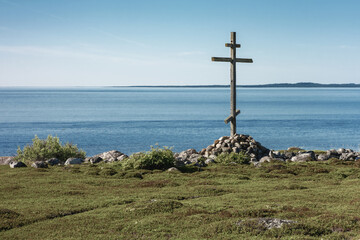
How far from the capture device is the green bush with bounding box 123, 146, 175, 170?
968 inches

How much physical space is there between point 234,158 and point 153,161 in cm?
593

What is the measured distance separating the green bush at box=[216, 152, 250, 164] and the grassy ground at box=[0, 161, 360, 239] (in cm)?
234

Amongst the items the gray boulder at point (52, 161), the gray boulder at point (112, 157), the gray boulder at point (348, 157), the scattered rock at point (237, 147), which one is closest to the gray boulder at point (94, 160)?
the gray boulder at point (112, 157)

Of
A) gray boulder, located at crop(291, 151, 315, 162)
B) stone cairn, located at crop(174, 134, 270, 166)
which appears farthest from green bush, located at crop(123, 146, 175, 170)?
gray boulder, located at crop(291, 151, 315, 162)

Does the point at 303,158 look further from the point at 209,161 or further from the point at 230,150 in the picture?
the point at 209,161

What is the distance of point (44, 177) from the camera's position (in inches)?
856

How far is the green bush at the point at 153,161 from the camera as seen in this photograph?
80.6 ft

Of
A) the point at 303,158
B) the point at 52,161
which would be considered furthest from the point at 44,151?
the point at 303,158

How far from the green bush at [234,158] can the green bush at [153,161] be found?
389 centimetres

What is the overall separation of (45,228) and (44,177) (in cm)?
962

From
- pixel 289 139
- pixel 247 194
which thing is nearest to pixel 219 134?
pixel 289 139

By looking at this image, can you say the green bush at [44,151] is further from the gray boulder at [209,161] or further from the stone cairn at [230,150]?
the gray boulder at [209,161]

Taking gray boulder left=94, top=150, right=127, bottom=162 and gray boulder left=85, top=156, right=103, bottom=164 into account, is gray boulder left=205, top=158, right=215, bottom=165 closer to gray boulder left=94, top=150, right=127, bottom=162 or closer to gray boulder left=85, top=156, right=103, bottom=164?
gray boulder left=94, top=150, right=127, bottom=162

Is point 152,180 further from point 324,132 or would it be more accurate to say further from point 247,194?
point 324,132
